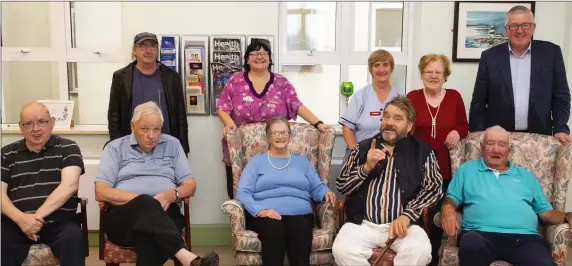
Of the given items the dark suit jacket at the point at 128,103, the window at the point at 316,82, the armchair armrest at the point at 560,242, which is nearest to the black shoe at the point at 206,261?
the dark suit jacket at the point at 128,103

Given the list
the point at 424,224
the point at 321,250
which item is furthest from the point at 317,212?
the point at 424,224

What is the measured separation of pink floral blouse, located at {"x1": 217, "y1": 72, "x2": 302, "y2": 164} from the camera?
3611mm

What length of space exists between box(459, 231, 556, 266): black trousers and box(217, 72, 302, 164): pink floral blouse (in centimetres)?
148

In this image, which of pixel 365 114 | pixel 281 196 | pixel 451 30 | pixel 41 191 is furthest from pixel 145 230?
pixel 451 30

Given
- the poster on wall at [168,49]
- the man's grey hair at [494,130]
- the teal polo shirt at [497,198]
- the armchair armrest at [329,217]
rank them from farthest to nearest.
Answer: the poster on wall at [168,49]
the armchair armrest at [329,217]
the man's grey hair at [494,130]
the teal polo shirt at [497,198]

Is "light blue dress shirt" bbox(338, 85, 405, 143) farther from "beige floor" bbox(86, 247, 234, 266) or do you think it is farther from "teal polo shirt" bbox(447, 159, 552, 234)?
"beige floor" bbox(86, 247, 234, 266)

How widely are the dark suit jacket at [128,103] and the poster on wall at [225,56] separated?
484 mm

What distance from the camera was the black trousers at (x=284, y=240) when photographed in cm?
287

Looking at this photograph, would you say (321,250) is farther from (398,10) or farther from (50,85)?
(50,85)

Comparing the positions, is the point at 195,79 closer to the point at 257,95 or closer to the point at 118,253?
the point at 257,95

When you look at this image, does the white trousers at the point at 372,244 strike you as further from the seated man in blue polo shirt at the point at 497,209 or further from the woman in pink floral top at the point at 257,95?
the woman in pink floral top at the point at 257,95

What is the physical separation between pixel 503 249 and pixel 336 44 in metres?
2.19

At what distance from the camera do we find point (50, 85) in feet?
14.5

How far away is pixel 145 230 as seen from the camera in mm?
2768
